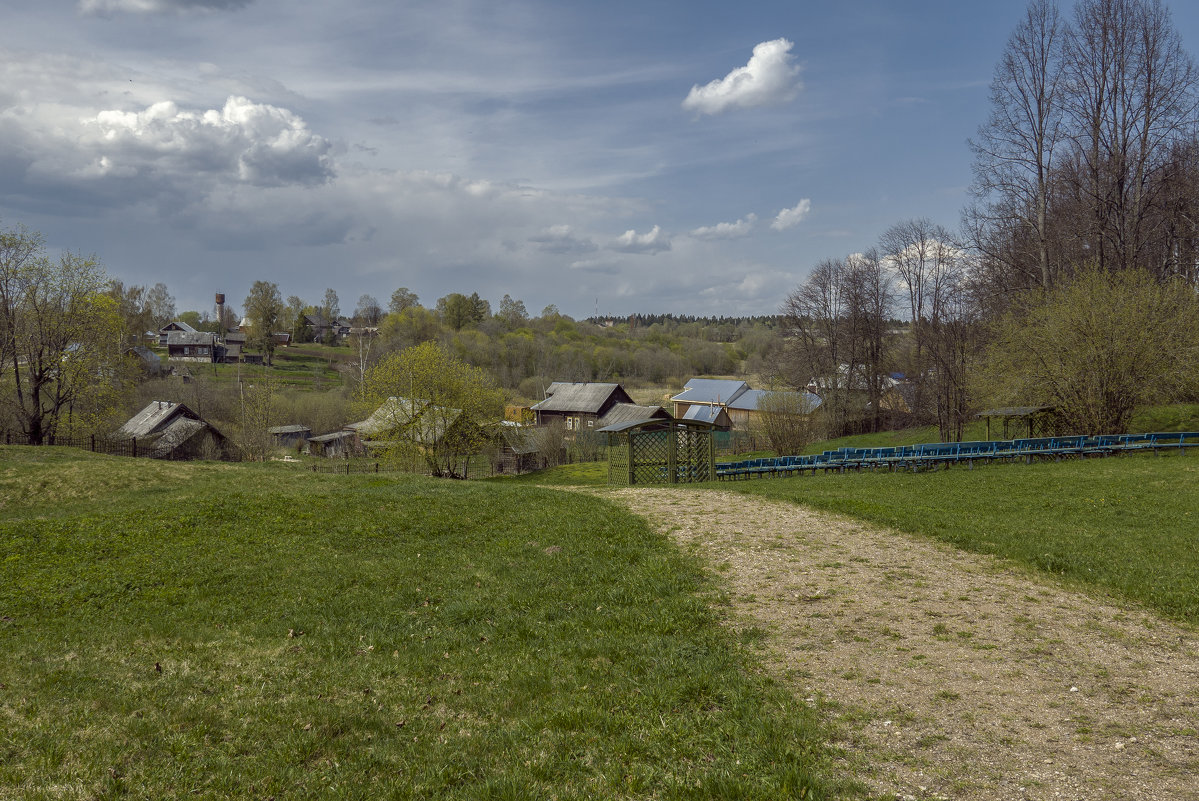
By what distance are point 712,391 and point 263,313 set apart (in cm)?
6737

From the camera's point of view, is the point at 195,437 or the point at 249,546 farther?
the point at 195,437

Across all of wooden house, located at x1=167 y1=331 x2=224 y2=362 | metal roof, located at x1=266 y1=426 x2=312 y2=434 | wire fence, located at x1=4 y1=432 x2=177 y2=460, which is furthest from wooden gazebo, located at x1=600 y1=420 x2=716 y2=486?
wooden house, located at x1=167 y1=331 x2=224 y2=362

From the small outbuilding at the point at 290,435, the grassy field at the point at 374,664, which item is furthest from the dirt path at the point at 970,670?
the small outbuilding at the point at 290,435

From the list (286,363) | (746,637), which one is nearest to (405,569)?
(746,637)

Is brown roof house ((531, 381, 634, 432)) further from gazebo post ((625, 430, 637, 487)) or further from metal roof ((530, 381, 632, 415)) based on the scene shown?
gazebo post ((625, 430, 637, 487))

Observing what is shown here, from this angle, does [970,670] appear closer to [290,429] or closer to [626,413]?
[626,413]

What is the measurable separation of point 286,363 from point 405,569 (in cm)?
10048

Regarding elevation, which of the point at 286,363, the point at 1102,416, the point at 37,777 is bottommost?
the point at 37,777

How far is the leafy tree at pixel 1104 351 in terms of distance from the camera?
1067 inches

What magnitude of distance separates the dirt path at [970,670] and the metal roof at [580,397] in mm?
56062

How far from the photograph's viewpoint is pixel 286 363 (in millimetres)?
101250

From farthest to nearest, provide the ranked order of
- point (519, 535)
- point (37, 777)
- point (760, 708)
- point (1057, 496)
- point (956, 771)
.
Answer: point (1057, 496), point (519, 535), point (760, 708), point (37, 777), point (956, 771)

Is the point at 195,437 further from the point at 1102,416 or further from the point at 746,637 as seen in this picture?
the point at 1102,416

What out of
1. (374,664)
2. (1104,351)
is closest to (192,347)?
(1104,351)
